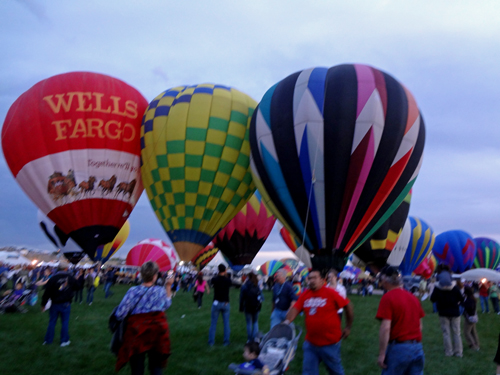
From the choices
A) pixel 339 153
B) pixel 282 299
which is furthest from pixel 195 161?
pixel 282 299

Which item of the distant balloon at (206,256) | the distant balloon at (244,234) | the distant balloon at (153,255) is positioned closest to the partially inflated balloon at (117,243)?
the distant balloon at (153,255)

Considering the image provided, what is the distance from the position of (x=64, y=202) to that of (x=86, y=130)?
2328 millimetres

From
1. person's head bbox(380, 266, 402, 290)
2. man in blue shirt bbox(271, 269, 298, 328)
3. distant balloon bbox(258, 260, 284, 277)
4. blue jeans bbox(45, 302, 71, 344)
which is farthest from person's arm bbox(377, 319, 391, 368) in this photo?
distant balloon bbox(258, 260, 284, 277)

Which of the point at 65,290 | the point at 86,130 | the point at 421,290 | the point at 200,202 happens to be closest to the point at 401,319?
the point at 65,290

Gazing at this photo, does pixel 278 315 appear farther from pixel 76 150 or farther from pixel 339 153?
pixel 76 150

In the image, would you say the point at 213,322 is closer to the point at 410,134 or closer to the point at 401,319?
the point at 401,319

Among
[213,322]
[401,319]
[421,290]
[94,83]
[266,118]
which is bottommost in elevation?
[421,290]

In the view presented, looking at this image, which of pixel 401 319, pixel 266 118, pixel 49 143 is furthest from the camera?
pixel 49 143

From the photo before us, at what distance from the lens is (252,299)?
630 cm

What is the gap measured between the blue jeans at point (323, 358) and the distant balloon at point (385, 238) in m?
14.0

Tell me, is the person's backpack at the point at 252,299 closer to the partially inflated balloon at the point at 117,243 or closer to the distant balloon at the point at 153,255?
the partially inflated balloon at the point at 117,243

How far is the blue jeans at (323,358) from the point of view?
3.61 m

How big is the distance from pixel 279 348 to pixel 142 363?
4.30 ft

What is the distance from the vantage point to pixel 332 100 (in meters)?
10.1
